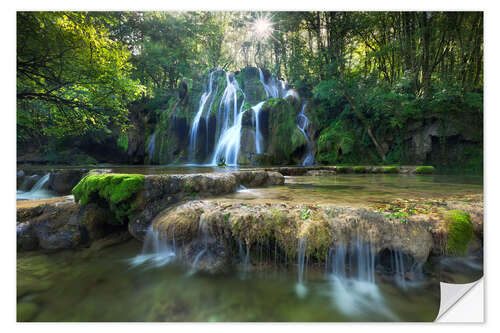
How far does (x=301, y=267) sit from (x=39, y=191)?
25.5 ft

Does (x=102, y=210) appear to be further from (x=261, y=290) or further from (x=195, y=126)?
(x=195, y=126)

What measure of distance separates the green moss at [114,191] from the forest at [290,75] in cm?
144

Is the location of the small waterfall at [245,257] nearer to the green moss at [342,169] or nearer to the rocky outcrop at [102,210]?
the rocky outcrop at [102,210]

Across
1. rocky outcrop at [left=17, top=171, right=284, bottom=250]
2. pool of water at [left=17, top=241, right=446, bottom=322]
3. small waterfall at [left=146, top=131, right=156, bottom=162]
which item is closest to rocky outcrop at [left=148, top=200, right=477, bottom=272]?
pool of water at [left=17, top=241, right=446, bottom=322]

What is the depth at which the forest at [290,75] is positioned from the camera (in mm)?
3660

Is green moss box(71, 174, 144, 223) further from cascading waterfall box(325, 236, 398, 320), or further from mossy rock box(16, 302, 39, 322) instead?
cascading waterfall box(325, 236, 398, 320)

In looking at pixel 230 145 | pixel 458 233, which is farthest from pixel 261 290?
pixel 230 145

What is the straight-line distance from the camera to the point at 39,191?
5.80 metres

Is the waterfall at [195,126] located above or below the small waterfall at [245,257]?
above

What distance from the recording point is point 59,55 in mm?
3512

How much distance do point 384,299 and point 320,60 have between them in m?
11.5

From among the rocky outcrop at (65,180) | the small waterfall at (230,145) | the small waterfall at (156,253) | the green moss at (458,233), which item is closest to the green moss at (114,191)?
the small waterfall at (156,253)
